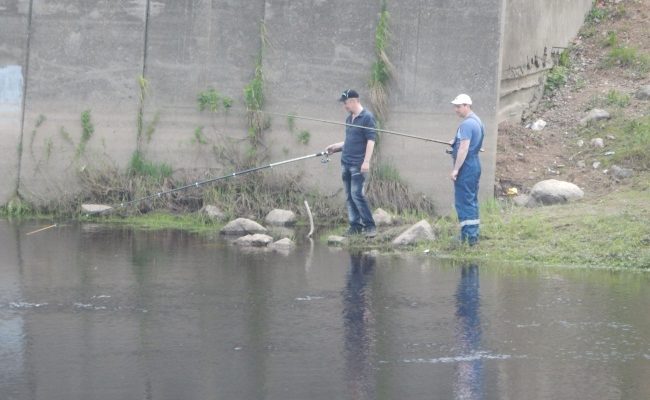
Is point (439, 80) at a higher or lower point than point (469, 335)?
higher

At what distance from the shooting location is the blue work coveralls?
10805 mm

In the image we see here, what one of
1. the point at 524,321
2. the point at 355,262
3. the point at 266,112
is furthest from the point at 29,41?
the point at 524,321

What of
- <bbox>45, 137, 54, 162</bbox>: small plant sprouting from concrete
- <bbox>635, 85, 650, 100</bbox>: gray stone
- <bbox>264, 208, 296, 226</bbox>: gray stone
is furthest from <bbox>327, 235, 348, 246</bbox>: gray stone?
<bbox>635, 85, 650, 100</bbox>: gray stone

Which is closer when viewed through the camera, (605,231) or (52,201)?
(605,231)

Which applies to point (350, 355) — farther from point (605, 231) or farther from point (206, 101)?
point (206, 101)

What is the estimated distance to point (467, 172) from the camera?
35.7 ft

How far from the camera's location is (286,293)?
8.95m

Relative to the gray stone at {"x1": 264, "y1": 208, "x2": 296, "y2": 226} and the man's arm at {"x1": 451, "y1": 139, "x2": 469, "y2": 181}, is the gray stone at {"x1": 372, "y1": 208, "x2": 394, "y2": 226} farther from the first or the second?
the man's arm at {"x1": 451, "y1": 139, "x2": 469, "y2": 181}

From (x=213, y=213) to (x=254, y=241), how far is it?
1731mm

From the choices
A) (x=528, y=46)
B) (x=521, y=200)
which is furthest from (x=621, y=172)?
(x=528, y=46)

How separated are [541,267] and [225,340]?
385cm

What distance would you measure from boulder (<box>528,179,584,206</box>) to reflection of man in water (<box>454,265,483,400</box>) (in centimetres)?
274

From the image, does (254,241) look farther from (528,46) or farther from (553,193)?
(528,46)

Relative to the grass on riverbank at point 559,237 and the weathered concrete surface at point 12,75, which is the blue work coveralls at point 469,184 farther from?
the weathered concrete surface at point 12,75
